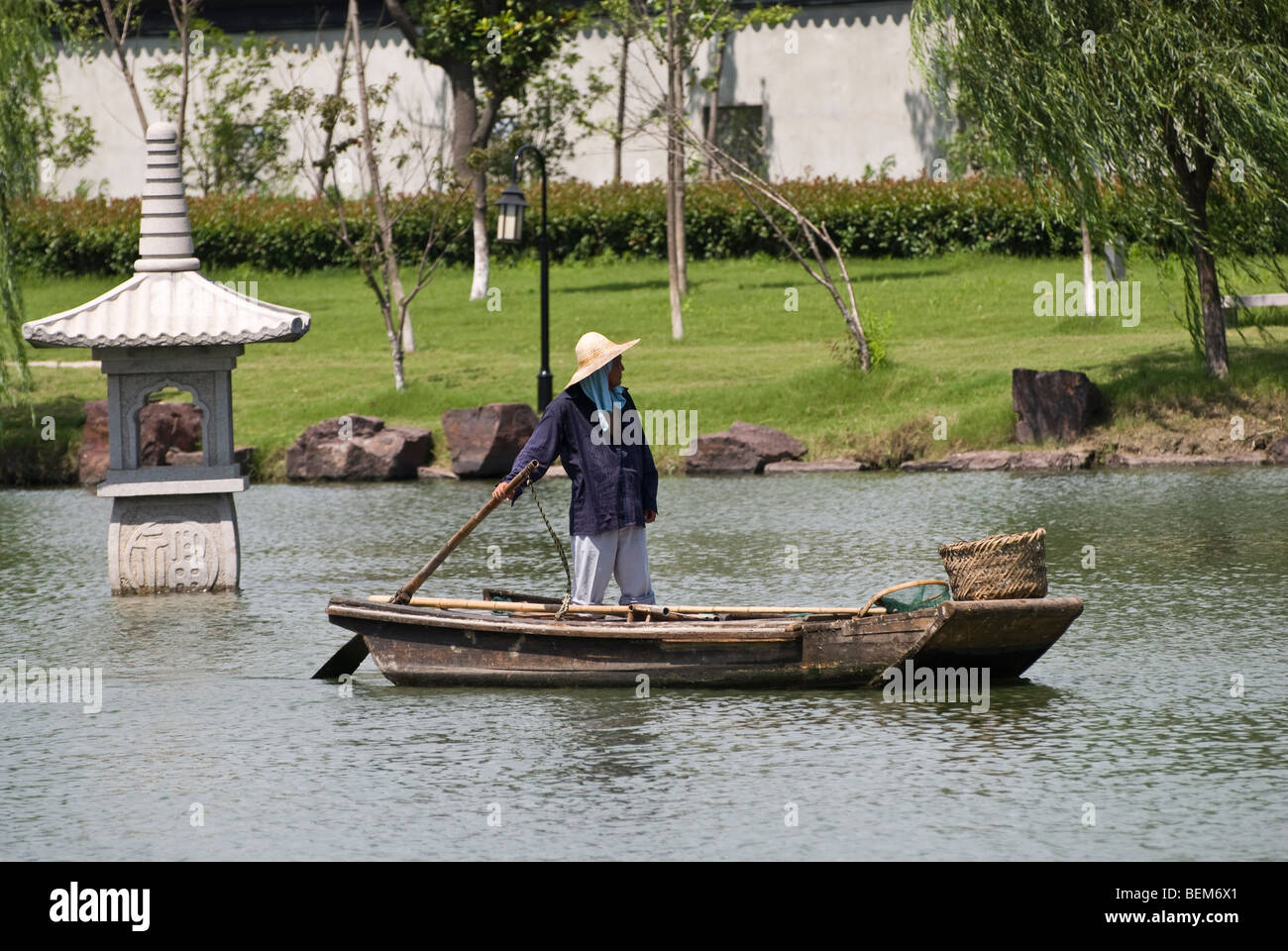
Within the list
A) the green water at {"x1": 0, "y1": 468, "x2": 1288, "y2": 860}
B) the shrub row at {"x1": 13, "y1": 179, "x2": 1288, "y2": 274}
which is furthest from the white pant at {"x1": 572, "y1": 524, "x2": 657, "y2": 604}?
the shrub row at {"x1": 13, "y1": 179, "x2": 1288, "y2": 274}

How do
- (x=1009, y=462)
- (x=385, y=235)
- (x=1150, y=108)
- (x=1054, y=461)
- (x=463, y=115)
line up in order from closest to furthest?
(x=1150, y=108)
(x=1054, y=461)
(x=1009, y=462)
(x=385, y=235)
(x=463, y=115)

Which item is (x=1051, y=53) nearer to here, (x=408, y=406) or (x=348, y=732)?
(x=408, y=406)

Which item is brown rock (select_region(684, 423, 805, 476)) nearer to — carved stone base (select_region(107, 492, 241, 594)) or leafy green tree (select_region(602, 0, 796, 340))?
leafy green tree (select_region(602, 0, 796, 340))

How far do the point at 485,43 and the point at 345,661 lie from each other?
2649 centimetres

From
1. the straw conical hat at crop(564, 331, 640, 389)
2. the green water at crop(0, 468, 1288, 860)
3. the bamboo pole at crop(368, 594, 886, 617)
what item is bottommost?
the green water at crop(0, 468, 1288, 860)

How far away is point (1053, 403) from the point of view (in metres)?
25.3

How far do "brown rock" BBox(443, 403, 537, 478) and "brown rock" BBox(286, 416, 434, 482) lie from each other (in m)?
0.74

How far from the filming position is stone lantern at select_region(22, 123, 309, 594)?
641 inches

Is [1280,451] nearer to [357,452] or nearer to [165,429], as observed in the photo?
[357,452]

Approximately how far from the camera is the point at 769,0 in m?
43.9

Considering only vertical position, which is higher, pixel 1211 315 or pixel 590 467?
pixel 1211 315

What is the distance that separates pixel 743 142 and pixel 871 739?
36680mm

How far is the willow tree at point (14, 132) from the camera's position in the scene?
82.1 ft

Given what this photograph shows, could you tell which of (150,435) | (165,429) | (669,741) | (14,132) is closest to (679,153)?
(165,429)
